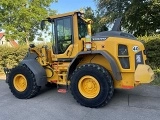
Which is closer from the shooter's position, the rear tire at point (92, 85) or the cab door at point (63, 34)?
the rear tire at point (92, 85)

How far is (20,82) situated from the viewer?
17.3ft

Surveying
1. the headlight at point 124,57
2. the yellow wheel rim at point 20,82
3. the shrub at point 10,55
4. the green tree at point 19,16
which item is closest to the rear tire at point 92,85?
the headlight at point 124,57

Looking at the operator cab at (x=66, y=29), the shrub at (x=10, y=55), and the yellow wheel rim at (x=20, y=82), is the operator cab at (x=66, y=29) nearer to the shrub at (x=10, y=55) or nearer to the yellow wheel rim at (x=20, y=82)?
the yellow wheel rim at (x=20, y=82)

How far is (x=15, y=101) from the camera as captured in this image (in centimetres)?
492

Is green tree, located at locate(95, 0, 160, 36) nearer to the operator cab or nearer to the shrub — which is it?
the shrub

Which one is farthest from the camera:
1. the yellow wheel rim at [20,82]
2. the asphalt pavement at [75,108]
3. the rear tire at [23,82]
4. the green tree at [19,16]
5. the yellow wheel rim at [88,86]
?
the green tree at [19,16]

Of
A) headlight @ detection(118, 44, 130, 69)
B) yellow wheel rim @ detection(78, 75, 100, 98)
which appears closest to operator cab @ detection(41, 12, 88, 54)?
yellow wheel rim @ detection(78, 75, 100, 98)

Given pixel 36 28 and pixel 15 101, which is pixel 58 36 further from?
→ pixel 36 28

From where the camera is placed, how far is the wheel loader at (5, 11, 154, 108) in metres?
4.15

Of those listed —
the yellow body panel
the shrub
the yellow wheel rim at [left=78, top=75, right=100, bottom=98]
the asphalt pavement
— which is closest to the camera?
the asphalt pavement

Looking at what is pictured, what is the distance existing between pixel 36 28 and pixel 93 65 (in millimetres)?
22551

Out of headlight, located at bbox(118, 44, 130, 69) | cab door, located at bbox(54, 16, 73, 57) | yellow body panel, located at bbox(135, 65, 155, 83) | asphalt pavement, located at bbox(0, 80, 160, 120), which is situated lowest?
asphalt pavement, located at bbox(0, 80, 160, 120)

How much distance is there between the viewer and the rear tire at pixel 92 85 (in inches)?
163

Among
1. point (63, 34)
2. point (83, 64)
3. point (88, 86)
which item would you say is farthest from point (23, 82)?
point (88, 86)
